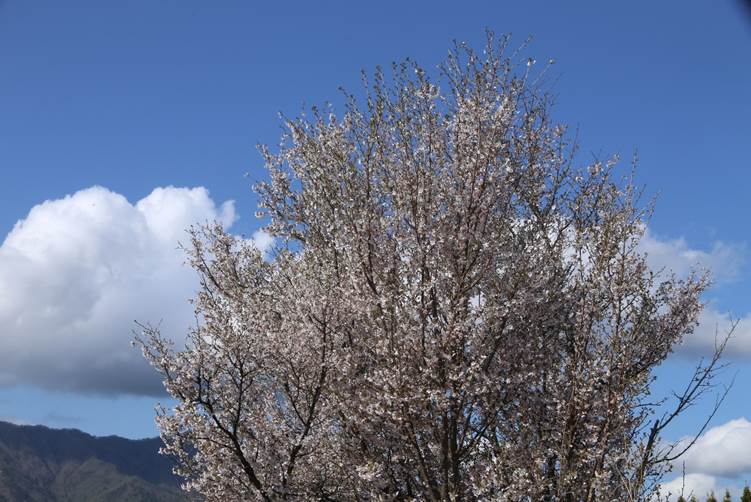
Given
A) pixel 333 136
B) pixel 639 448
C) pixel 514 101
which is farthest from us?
pixel 333 136

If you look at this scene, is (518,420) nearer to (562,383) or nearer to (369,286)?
(562,383)

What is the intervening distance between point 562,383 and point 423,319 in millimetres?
4820

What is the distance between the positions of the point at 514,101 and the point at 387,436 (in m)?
8.47

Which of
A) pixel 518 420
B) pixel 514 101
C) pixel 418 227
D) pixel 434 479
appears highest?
pixel 514 101

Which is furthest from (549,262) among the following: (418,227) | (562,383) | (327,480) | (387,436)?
(327,480)

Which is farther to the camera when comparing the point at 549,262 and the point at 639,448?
the point at 549,262

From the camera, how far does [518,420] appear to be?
18500mm

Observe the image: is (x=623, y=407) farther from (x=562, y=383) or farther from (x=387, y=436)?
(x=387, y=436)

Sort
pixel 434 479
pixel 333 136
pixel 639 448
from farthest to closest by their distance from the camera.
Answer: pixel 333 136
pixel 434 479
pixel 639 448

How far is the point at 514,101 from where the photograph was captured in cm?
1894

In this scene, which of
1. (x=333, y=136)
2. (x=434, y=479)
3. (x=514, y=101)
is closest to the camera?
(x=434, y=479)

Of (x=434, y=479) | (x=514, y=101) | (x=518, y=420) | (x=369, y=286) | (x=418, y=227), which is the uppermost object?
(x=514, y=101)

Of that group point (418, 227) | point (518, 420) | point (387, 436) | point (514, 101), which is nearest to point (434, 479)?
point (387, 436)

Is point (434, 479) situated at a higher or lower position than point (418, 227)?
lower
